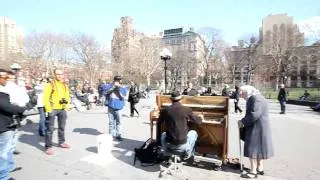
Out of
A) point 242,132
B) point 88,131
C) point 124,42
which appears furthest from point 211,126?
point 124,42

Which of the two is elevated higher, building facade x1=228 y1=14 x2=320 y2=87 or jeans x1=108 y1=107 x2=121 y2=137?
building facade x1=228 y1=14 x2=320 y2=87

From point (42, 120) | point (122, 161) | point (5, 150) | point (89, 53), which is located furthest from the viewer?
point (89, 53)

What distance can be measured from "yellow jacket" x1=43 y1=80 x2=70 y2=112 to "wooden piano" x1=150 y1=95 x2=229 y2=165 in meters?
2.53

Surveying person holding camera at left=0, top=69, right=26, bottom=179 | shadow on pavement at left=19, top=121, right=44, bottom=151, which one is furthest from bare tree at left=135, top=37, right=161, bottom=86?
person holding camera at left=0, top=69, right=26, bottom=179

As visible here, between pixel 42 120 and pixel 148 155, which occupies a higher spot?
pixel 42 120

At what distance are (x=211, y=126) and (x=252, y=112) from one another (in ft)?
3.56

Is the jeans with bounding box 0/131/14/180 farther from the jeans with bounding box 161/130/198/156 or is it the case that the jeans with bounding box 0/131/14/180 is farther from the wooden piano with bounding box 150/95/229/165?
the wooden piano with bounding box 150/95/229/165

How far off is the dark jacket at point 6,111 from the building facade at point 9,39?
5543cm

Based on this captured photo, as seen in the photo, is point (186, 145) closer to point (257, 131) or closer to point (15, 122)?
point (257, 131)

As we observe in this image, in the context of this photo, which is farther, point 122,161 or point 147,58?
point 147,58

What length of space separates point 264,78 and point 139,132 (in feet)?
243

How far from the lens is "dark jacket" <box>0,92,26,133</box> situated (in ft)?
17.3

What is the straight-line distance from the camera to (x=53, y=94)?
26.0 feet

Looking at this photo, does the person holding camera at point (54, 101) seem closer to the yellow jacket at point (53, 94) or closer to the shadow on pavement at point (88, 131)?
the yellow jacket at point (53, 94)
